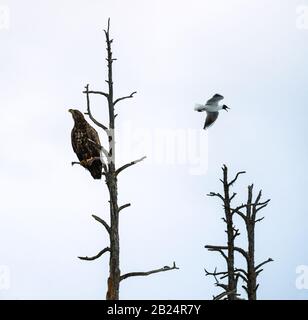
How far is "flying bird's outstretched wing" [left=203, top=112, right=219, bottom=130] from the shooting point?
15367 mm

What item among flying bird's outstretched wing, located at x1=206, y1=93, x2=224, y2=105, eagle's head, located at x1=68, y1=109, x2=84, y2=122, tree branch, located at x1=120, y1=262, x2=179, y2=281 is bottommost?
tree branch, located at x1=120, y1=262, x2=179, y2=281

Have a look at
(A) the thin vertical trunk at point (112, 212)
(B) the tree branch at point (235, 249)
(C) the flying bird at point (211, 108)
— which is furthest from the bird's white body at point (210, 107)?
(A) the thin vertical trunk at point (112, 212)

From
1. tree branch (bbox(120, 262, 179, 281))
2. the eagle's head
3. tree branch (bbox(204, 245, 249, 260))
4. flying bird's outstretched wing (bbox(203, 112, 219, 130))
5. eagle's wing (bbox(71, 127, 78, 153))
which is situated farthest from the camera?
flying bird's outstretched wing (bbox(203, 112, 219, 130))

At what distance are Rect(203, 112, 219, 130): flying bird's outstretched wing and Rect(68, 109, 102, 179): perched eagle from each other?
3623 mm

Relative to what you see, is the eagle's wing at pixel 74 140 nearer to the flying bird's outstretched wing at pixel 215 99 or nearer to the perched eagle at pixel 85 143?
the perched eagle at pixel 85 143

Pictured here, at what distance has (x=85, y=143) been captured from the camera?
479 inches

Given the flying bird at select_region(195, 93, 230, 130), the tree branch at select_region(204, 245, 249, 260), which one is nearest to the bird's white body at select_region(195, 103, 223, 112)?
the flying bird at select_region(195, 93, 230, 130)

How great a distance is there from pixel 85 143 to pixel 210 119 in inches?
172

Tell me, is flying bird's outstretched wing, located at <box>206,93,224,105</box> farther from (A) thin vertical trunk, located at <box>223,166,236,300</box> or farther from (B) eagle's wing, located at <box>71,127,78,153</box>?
(B) eagle's wing, located at <box>71,127,78,153</box>

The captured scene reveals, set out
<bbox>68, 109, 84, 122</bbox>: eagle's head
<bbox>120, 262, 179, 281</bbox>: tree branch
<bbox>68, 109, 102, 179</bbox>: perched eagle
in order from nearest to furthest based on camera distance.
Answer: <bbox>120, 262, 179, 281</bbox>: tree branch, <bbox>68, 109, 102, 179</bbox>: perched eagle, <bbox>68, 109, 84, 122</bbox>: eagle's head

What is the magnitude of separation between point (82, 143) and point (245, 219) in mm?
4604

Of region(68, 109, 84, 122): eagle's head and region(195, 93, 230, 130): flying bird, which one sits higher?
region(195, 93, 230, 130): flying bird
